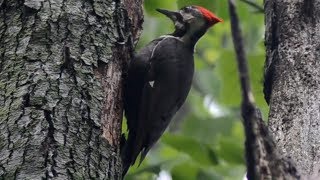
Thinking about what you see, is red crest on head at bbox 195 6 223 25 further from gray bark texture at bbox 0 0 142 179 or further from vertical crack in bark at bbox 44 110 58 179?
vertical crack in bark at bbox 44 110 58 179

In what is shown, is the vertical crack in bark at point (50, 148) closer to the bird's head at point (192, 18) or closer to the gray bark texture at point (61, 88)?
the gray bark texture at point (61, 88)

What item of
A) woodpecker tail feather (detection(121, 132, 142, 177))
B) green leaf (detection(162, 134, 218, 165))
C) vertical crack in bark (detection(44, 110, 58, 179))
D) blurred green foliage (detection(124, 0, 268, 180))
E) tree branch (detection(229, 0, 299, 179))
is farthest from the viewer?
green leaf (detection(162, 134, 218, 165))

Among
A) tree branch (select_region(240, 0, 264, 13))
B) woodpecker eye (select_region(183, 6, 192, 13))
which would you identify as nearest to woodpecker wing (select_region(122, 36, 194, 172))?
woodpecker eye (select_region(183, 6, 192, 13))

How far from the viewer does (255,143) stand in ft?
7.16

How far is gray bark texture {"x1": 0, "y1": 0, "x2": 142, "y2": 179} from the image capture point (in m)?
2.78

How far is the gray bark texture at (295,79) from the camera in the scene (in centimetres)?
276

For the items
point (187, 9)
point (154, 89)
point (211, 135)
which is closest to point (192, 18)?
point (187, 9)

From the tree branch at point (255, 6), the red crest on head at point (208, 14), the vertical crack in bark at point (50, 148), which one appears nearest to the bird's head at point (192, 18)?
the red crest on head at point (208, 14)

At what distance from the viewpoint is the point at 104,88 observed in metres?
3.13

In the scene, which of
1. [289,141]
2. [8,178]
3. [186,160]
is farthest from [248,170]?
[186,160]

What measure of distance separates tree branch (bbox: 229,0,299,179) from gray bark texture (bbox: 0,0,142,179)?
784 millimetres

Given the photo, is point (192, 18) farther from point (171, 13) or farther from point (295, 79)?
point (295, 79)

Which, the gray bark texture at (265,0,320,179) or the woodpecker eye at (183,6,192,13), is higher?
the gray bark texture at (265,0,320,179)

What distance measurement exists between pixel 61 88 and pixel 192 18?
56.7 inches
